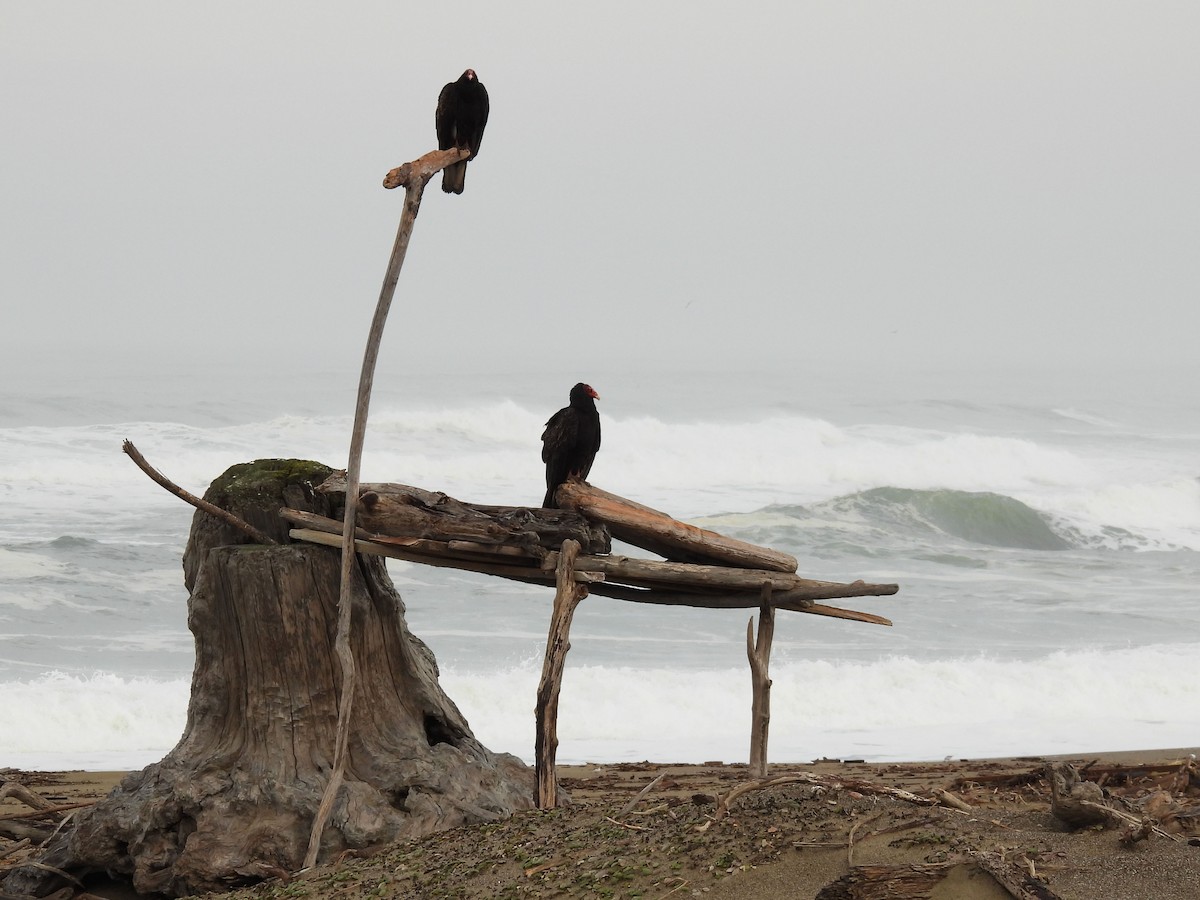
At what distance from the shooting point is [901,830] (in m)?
4.66

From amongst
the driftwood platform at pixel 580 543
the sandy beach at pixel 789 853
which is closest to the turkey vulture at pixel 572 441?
the driftwood platform at pixel 580 543

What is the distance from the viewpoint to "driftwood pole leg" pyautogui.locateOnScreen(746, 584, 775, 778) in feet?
22.2

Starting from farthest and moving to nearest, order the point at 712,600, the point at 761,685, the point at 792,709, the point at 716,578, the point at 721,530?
the point at 721,530
the point at 792,709
the point at 712,600
the point at 761,685
the point at 716,578

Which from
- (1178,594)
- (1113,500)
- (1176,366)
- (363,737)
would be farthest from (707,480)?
(1176,366)

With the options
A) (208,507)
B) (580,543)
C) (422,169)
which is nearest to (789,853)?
(580,543)

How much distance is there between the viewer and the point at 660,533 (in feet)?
22.2

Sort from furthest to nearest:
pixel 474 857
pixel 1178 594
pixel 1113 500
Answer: pixel 1113 500 < pixel 1178 594 < pixel 474 857

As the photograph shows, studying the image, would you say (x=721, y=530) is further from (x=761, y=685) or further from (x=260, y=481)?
(x=260, y=481)

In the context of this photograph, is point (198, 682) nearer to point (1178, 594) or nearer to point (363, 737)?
point (363, 737)

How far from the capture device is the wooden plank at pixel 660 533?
6.75 metres

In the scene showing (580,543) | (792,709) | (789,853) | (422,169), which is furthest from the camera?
(792,709)

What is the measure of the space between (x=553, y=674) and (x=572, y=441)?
1205 mm

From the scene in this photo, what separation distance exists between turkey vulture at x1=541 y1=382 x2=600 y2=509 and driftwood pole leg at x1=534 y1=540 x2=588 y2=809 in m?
0.50

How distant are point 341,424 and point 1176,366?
5638cm
